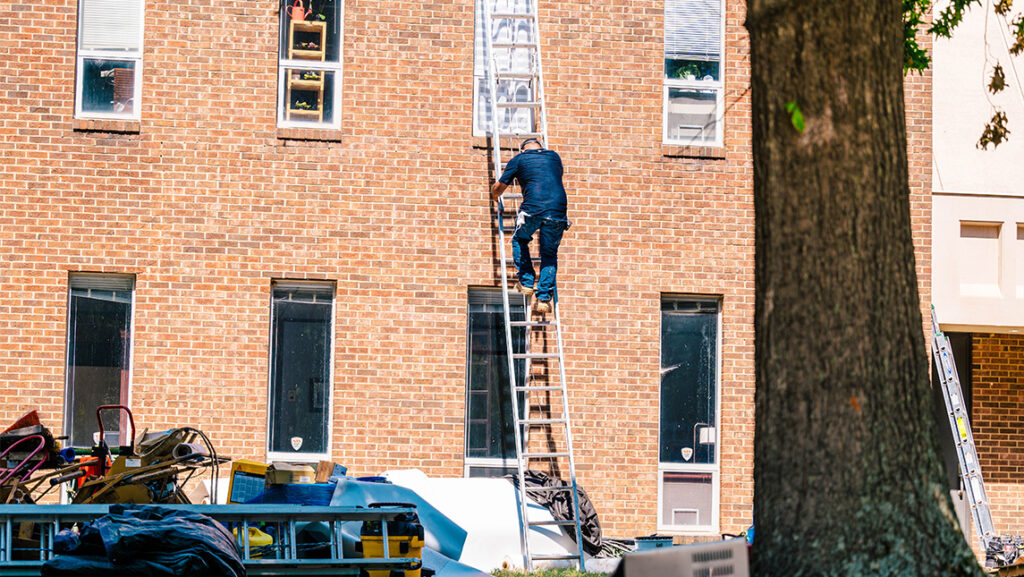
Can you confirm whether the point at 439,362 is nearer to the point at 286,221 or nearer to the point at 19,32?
the point at 286,221

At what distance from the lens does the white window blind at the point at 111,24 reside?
40.0 feet

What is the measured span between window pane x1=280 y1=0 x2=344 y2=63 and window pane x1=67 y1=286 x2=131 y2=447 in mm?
3033

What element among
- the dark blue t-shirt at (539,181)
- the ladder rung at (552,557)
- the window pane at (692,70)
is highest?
the window pane at (692,70)

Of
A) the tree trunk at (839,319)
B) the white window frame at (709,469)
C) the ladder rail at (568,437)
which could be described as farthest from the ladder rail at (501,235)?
the tree trunk at (839,319)

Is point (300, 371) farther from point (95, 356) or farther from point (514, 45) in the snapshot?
point (514, 45)

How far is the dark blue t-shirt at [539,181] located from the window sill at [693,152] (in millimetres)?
1920

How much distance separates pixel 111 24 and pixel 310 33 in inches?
79.2

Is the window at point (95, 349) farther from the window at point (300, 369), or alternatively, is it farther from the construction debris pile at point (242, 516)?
the window at point (300, 369)

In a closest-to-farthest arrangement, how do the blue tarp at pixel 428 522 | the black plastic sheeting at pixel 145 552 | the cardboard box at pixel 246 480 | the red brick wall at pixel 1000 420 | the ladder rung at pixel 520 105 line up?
the black plastic sheeting at pixel 145 552, the blue tarp at pixel 428 522, the cardboard box at pixel 246 480, the ladder rung at pixel 520 105, the red brick wall at pixel 1000 420

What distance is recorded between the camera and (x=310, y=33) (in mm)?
12430

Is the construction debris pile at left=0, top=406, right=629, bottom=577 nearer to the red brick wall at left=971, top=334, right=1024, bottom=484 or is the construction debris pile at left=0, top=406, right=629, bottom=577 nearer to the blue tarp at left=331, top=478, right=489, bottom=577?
the blue tarp at left=331, top=478, right=489, bottom=577

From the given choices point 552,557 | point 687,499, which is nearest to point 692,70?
point 687,499

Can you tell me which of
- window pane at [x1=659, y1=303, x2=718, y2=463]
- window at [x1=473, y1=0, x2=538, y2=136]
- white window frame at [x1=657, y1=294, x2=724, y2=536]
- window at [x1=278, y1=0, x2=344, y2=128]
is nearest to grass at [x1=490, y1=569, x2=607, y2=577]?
white window frame at [x1=657, y1=294, x2=724, y2=536]

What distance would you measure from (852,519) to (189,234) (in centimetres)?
859
